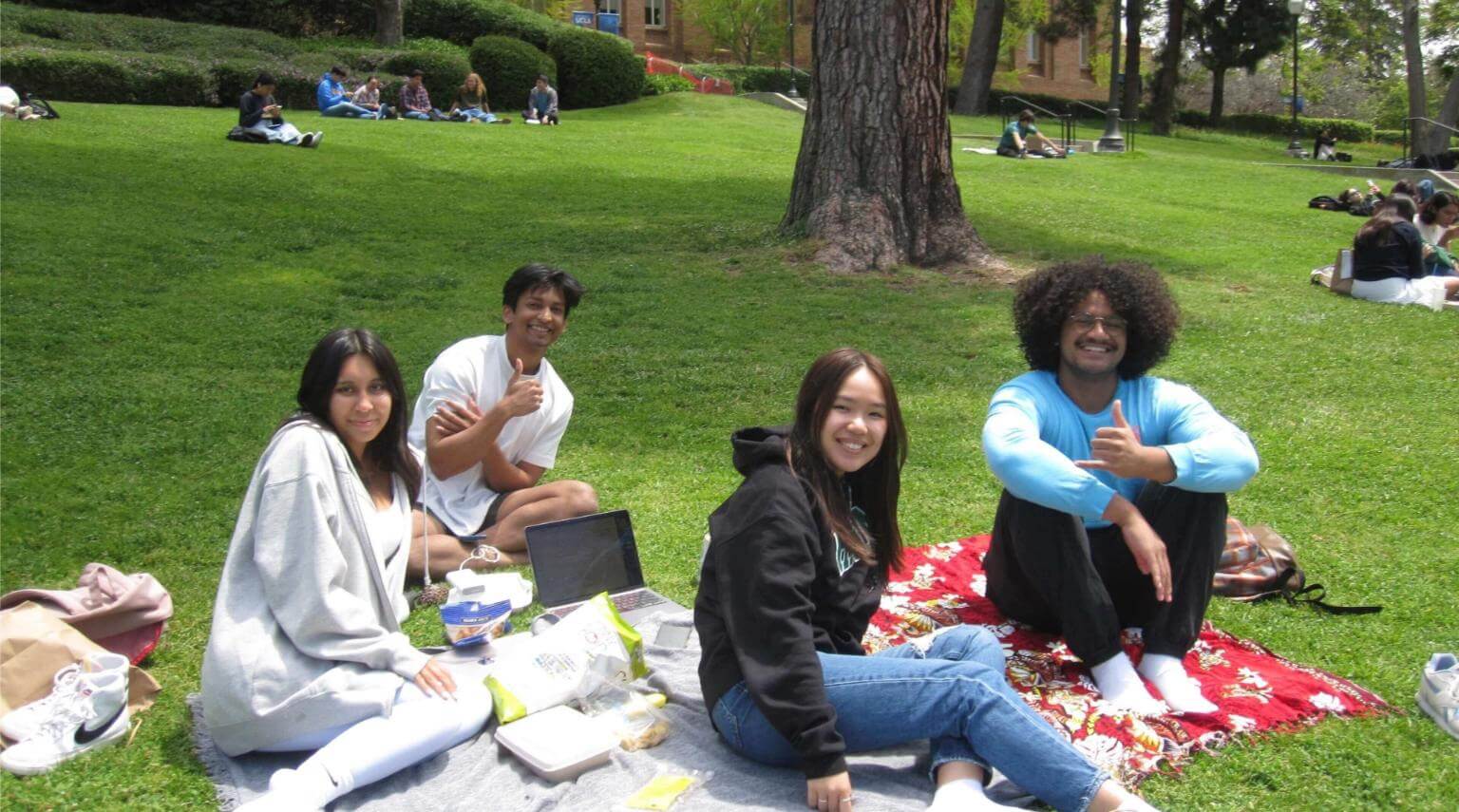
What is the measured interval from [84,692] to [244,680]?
0.62m

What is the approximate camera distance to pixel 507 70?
76.9ft

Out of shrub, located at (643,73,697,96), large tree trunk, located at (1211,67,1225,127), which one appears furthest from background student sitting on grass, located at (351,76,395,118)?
large tree trunk, located at (1211,67,1225,127)

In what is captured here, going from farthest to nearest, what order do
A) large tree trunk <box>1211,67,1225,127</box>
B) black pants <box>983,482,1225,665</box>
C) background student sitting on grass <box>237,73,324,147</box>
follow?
large tree trunk <box>1211,67,1225,127</box>
background student sitting on grass <box>237,73,324,147</box>
black pants <box>983,482,1225,665</box>

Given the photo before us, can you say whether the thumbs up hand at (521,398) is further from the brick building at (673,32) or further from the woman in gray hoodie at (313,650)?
the brick building at (673,32)

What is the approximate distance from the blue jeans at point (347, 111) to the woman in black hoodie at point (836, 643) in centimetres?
1715

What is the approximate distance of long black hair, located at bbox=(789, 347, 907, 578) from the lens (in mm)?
3311

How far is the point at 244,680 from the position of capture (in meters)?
3.17

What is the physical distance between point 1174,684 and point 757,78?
33723 mm

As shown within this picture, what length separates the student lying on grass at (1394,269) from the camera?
10102 mm

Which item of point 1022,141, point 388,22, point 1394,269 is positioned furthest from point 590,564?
point 388,22

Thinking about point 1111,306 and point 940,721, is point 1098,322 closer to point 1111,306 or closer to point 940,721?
point 1111,306

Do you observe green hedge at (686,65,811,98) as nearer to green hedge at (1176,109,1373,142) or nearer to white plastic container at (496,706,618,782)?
green hedge at (1176,109,1373,142)

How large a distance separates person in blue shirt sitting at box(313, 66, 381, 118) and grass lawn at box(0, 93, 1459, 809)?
355cm

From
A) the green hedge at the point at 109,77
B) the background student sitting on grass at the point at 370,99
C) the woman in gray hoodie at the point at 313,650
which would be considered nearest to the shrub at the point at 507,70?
the background student sitting on grass at the point at 370,99
